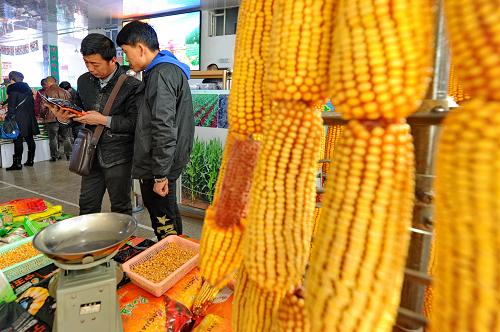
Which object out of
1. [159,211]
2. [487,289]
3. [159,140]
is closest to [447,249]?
[487,289]

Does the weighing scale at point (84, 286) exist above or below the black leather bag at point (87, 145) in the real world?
below

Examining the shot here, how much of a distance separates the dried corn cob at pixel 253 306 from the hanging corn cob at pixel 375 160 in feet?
0.63

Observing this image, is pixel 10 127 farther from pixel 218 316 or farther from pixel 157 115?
pixel 218 316

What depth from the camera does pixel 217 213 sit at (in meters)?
0.61

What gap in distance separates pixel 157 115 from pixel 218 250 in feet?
5.05

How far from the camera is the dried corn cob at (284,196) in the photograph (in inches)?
16.9

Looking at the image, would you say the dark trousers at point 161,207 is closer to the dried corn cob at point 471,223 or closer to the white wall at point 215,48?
the dried corn cob at point 471,223

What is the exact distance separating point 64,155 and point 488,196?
8684mm

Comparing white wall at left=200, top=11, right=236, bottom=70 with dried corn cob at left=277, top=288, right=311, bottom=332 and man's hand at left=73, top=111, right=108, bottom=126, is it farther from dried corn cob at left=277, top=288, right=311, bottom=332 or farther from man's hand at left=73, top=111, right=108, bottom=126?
dried corn cob at left=277, top=288, right=311, bottom=332

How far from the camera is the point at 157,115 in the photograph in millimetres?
1943

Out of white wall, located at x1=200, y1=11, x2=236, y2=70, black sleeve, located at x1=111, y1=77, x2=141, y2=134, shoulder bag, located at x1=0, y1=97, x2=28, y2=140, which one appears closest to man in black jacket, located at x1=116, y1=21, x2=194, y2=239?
black sleeve, located at x1=111, y1=77, x2=141, y2=134

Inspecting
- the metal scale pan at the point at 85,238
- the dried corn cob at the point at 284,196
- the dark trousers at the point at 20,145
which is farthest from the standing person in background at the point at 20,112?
the dried corn cob at the point at 284,196

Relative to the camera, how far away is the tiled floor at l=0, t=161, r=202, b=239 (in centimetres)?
367

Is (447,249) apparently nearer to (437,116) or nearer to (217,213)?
(437,116)
